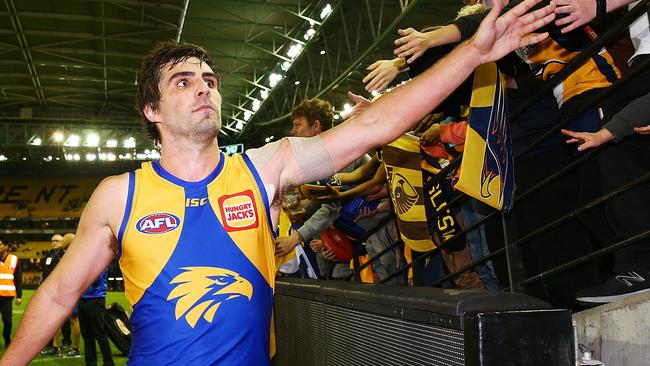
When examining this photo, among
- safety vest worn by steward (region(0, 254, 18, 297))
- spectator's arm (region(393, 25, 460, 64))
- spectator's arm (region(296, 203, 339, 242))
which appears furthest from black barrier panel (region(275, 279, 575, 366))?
safety vest worn by steward (region(0, 254, 18, 297))

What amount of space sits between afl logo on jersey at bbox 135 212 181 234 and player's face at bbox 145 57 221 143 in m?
0.36

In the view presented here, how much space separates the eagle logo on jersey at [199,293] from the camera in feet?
6.56

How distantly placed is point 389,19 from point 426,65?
11.6m

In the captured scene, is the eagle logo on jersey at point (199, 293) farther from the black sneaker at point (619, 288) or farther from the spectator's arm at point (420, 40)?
the black sneaker at point (619, 288)

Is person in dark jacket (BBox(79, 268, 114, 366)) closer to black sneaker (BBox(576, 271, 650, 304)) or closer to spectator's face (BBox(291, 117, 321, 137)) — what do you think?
spectator's face (BBox(291, 117, 321, 137))

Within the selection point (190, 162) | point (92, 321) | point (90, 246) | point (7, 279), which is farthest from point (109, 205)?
point (7, 279)

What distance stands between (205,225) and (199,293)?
23 cm

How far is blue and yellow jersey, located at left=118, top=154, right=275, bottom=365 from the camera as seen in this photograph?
200 centimetres

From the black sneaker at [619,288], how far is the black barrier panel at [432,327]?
0.62 m

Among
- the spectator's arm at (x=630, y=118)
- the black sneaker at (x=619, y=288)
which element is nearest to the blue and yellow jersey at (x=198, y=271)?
the black sneaker at (x=619, y=288)

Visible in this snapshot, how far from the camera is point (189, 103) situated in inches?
90.6

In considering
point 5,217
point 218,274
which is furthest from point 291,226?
point 5,217

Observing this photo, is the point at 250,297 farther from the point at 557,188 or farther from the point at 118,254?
the point at 557,188

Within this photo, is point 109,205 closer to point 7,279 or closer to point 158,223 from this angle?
point 158,223
